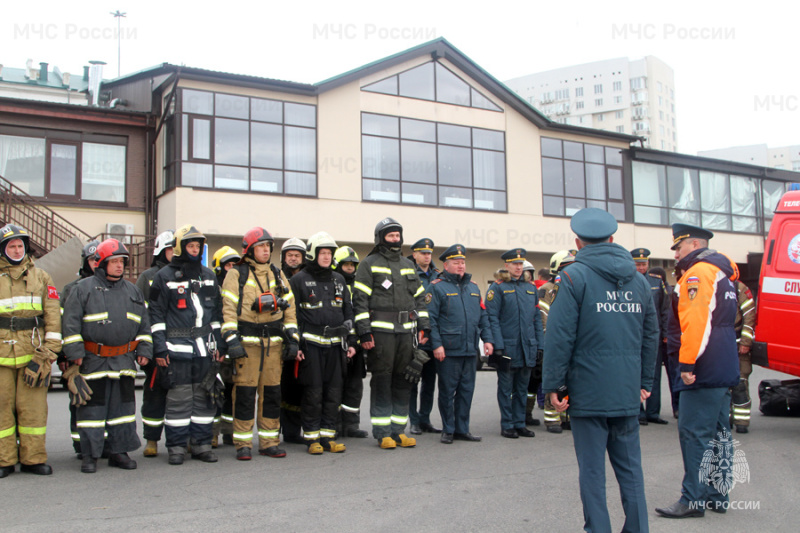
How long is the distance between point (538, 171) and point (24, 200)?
17917 millimetres

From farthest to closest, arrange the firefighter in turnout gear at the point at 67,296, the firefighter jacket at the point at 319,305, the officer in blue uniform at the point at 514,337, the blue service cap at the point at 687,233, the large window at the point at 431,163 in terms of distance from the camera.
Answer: the large window at the point at 431,163, the officer in blue uniform at the point at 514,337, the firefighter jacket at the point at 319,305, the firefighter in turnout gear at the point at 67,296, the blue service cap at the point at 687,233

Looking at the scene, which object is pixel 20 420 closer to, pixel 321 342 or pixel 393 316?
pixel 321 342

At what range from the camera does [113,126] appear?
72.6 feet

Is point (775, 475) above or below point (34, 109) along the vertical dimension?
below

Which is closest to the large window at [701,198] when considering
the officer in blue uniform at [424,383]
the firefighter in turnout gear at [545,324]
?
the firefighter in turnout gear at [545,324]

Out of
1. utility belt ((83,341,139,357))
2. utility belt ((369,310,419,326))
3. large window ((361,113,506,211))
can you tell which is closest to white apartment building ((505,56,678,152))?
large window ((361,113,506,211))

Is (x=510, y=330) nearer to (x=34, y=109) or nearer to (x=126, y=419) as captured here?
(x=126, y=419)

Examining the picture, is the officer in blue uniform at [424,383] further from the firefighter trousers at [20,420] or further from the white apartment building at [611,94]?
the white apartment building at [611,94]

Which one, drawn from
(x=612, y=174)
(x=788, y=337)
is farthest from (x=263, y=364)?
(x=612, y=174)

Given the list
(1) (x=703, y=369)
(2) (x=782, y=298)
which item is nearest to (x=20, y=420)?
(1) (x=703, y=369)

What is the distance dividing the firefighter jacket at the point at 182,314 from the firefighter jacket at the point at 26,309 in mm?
907

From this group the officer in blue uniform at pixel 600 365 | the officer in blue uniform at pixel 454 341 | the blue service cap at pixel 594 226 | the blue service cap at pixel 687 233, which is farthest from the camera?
the officer in blue uniform at pixel 454 341

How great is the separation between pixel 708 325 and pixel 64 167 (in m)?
20.8

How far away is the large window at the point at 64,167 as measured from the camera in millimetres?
20797
